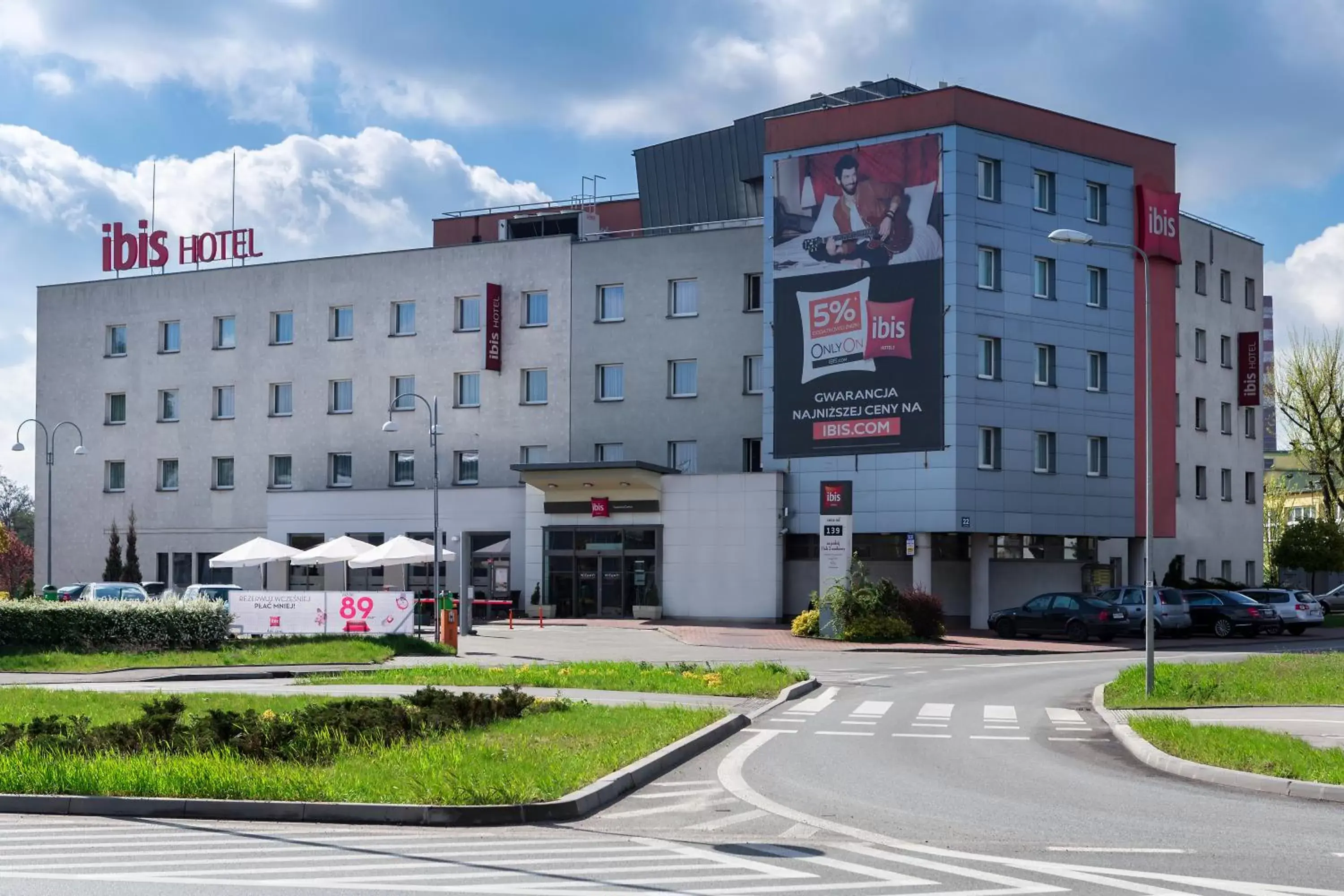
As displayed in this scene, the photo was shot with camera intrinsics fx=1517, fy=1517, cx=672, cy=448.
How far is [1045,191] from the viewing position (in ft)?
168

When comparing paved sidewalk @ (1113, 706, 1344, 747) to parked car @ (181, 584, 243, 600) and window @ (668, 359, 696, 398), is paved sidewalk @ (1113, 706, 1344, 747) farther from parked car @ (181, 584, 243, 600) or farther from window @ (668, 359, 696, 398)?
window @ (668, 359, 696, 398)

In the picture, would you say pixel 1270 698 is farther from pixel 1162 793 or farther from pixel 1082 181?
pixel 1082 181

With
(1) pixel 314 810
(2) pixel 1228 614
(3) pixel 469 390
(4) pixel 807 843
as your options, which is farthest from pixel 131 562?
(4) pixel 807 843

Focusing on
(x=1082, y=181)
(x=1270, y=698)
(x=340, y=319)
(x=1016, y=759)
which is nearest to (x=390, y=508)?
(x=340, y=319)

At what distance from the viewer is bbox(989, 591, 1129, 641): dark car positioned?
44.0 metres

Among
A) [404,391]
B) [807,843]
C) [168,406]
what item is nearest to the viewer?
[807,843]

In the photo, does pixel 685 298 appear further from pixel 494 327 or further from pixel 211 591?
pixel 211 591

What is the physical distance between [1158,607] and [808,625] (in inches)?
409

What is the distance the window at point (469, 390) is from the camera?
5928cm

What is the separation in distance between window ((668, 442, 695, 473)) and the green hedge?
25037 mm

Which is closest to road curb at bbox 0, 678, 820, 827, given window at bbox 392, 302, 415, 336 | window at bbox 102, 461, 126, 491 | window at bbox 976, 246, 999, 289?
window at bbox 976, 246, 999, 289

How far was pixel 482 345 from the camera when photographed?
58.5 m

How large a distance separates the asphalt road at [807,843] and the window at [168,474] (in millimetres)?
52839

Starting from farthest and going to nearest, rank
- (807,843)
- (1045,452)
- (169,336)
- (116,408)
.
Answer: (116,408) < (169,336) < (1045,452) < (807,843)
